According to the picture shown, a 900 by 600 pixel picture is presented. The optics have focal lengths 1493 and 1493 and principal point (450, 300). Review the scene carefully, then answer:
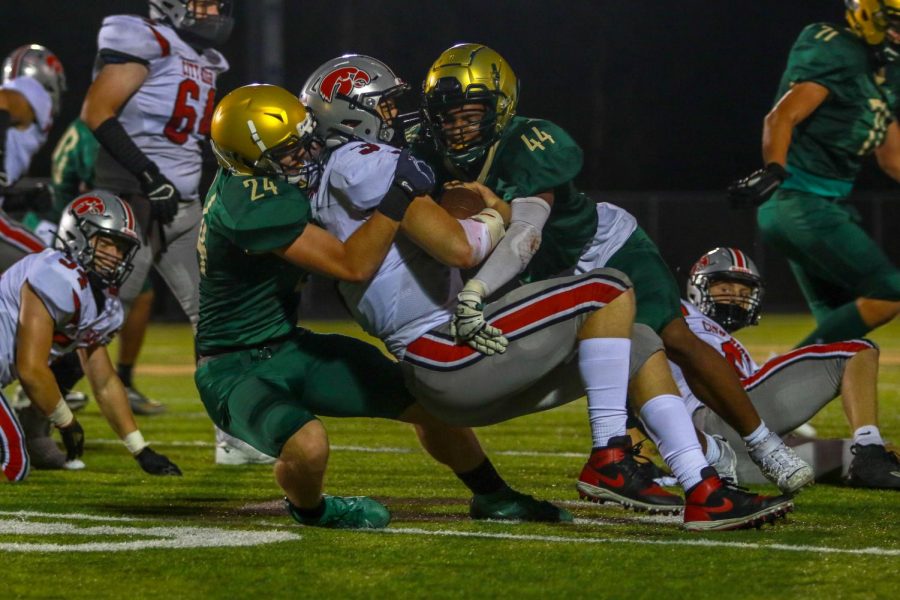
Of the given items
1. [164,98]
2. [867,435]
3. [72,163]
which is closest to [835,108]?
[867,435]

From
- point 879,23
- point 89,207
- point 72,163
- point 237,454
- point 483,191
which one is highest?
point 879,23

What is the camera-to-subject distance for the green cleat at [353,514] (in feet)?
13.0

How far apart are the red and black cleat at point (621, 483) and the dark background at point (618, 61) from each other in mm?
15109

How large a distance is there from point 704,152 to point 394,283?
1713 centimetres

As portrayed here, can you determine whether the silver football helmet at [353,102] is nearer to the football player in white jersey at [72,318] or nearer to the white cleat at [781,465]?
the white cleat at [781,465]

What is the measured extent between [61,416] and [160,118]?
1661 millimetres

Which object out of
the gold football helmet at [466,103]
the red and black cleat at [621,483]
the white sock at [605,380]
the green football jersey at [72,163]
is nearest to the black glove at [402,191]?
the gold football helmet at [466,103]

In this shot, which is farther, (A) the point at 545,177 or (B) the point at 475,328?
(A) the point at 545,177

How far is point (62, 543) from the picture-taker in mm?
3750

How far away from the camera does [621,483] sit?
3639mm

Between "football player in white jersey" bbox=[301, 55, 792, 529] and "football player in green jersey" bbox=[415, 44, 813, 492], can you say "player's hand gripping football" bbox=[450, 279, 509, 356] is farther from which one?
"football player in green jersey" bbox=[415, 44, 813, 492]

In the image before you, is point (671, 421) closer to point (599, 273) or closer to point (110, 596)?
point (599, 273)

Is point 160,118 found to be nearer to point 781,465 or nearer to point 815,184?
point 815,184

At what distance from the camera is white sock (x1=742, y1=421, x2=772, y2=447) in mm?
4148
